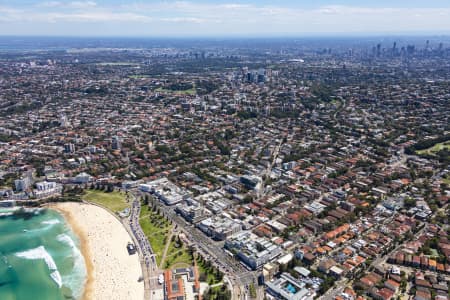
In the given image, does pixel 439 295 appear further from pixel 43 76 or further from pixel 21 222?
pixel 43 76

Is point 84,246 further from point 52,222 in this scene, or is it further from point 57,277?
point 52,222

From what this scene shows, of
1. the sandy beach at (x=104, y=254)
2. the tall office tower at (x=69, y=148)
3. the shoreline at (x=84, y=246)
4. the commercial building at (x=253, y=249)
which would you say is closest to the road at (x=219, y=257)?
the commercial building at (x=253, y=249)

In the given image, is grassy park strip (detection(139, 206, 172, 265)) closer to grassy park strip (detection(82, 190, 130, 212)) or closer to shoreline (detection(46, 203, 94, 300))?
grassy park strip (detection(82, 190, 130, 212))

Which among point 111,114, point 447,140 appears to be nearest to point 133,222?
point 111,114

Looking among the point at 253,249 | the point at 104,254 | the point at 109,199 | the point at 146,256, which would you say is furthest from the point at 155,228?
the point at 253,249

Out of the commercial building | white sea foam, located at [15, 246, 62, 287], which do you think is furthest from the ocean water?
the commercial building

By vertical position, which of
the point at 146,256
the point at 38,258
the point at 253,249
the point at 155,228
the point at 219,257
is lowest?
the point at 38,258

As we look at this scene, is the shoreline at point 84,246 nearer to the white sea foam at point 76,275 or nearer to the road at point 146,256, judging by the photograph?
the white sea foam at point 76,275
